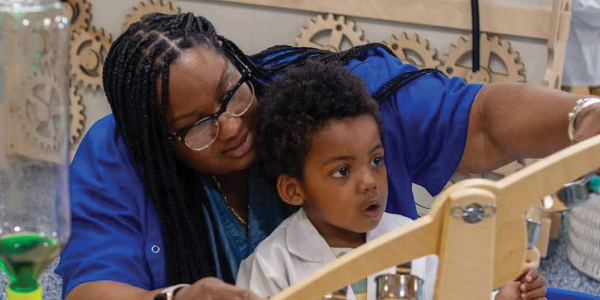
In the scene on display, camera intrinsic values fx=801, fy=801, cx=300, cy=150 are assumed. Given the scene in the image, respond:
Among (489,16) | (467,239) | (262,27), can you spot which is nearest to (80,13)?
(262,27)

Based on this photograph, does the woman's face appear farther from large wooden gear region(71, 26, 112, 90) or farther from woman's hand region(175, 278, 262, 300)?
large wooden gear region(71, 26, 112, 90)

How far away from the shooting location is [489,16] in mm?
2020

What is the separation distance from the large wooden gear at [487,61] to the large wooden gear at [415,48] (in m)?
0.04

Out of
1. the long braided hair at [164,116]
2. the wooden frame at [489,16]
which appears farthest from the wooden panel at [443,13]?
the long braided hair at [164,116]

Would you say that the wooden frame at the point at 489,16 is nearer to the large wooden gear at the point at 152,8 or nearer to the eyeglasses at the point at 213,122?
the large wooden gear at the point at 152,8

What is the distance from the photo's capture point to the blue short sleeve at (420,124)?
1.20 meters

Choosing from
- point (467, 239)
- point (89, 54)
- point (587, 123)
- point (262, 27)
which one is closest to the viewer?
point (467, 239)

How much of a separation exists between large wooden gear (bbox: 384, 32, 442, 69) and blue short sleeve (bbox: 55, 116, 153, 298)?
1080 millimetres

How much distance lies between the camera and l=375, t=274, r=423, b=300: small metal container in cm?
71


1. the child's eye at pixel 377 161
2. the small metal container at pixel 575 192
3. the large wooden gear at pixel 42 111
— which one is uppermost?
the large wooden gear at pixel 42 111

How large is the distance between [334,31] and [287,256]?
3.82ft

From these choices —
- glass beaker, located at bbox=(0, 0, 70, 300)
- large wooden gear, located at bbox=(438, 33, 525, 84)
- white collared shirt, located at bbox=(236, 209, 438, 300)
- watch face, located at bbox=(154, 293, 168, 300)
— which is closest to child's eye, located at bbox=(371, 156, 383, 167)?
white collared shirt, located at bbox=(236, 209, 438, 300)

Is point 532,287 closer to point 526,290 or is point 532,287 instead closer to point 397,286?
point 526,290

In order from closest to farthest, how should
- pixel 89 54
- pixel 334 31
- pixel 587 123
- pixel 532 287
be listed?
pixel 587 123 → pixel 532 287 → pixel 334 31 → pixel 89 54
